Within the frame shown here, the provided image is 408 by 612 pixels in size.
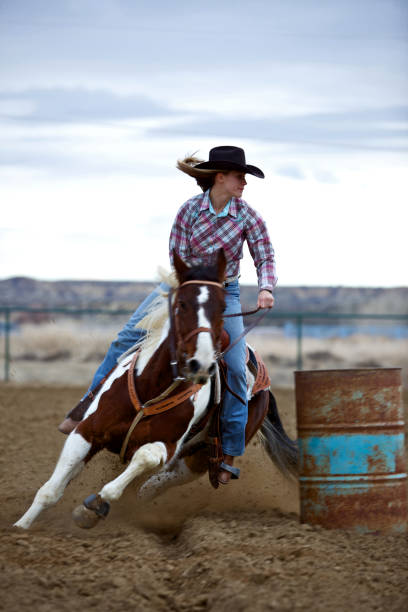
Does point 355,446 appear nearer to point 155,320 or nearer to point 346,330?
point 155,320

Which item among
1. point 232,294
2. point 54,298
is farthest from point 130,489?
point 54,298

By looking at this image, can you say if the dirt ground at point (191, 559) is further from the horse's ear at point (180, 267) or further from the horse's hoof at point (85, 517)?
the horse's ear at point (180, 267)

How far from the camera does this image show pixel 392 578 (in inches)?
141

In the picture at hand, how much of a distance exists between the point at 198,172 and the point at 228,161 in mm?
281

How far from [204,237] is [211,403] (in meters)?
1.08

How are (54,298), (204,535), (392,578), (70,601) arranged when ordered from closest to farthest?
(70,601), (392,578), (204,535), (54,298)

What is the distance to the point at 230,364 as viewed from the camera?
486 centimetres

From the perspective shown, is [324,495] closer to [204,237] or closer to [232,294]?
[232,294]

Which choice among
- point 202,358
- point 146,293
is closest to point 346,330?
point 146,293

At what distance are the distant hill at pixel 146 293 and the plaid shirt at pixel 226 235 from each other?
3517 centimetres

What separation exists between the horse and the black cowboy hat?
752 millimetres

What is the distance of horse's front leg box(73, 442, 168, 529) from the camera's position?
13.7 ft

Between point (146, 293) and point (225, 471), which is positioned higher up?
point (146, 293)

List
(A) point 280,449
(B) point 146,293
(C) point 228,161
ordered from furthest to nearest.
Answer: (B) point 146,293 → (A) point 280,449 → (C) point 228,161
